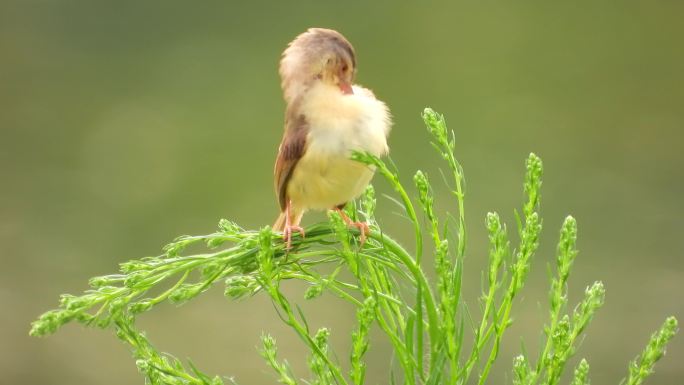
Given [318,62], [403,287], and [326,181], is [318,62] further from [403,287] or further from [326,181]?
[403,287]

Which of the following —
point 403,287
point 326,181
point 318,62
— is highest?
point 318,62

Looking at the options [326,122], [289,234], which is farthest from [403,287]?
[326,122]

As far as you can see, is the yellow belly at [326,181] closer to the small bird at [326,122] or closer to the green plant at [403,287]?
the small bird at [326,122]

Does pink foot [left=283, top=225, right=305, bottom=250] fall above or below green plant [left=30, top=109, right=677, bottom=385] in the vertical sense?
above

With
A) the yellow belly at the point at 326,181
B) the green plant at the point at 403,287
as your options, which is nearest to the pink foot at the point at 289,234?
the green plant at the point at 403,287

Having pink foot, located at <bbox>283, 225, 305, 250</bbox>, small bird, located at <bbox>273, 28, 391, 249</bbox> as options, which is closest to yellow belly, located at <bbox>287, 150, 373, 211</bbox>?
small bird, located at <bbox>273, 28, 391, 249</bbox>

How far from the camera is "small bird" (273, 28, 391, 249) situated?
3.80ft

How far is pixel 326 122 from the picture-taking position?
3.82 ft

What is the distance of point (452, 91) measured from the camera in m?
3.66

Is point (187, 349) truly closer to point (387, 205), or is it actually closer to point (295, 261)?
point (387, 205)

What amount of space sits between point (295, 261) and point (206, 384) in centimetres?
16

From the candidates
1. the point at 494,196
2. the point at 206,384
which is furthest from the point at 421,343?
the point at 494,196

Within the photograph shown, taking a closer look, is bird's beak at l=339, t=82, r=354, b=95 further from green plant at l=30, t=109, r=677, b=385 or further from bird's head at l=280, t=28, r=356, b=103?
green plant at l=30, t=109, r=677, b=385

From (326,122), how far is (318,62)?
71 millimetres
